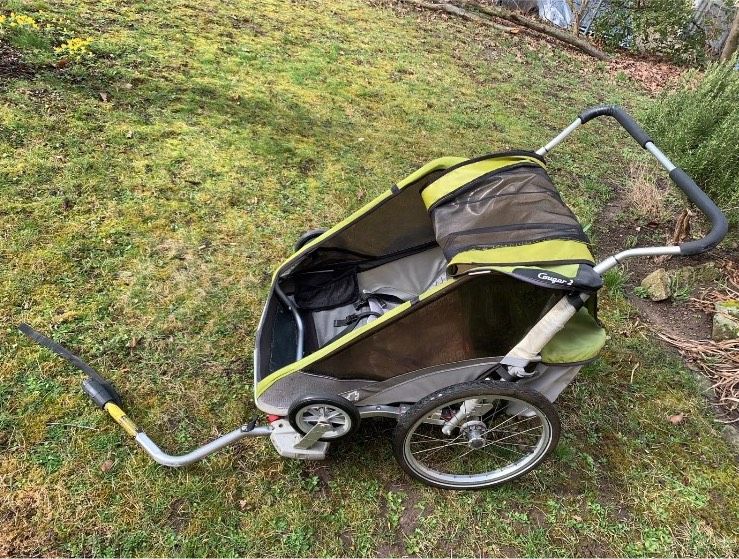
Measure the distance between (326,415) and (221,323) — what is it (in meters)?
1.20

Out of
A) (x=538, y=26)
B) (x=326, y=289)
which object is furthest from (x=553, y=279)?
(x=538, y=26)

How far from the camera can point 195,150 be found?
4469 millimetres

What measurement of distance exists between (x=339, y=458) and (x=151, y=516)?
88 centimetres

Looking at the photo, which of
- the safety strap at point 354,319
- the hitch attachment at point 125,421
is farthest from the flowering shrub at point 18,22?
the safety strap at point 354,319

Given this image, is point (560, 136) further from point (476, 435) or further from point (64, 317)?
point (64, 317)

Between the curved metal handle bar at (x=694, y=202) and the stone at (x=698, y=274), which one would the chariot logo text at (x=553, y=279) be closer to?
the curved metal handle bar at (x=694, y=202)

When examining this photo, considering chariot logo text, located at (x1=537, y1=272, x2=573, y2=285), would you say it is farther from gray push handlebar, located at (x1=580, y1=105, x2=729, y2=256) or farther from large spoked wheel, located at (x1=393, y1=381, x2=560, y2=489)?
large spoked wheel, located at (x1=393, y1=381, x2=560, y2=489)

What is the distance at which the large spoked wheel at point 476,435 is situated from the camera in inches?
84.2

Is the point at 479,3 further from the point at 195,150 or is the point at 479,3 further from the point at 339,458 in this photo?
the point at 339,458

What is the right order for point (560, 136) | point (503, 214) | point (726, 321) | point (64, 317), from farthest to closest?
point (726, 321) < point (64, 317) < point (560, 136) < point (503, 214)

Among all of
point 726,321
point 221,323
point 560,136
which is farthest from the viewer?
point 726,321

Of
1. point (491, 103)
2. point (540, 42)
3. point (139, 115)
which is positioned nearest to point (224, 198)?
point (139, 115)

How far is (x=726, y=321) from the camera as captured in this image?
344 cm

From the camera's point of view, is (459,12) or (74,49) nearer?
(74,49)
